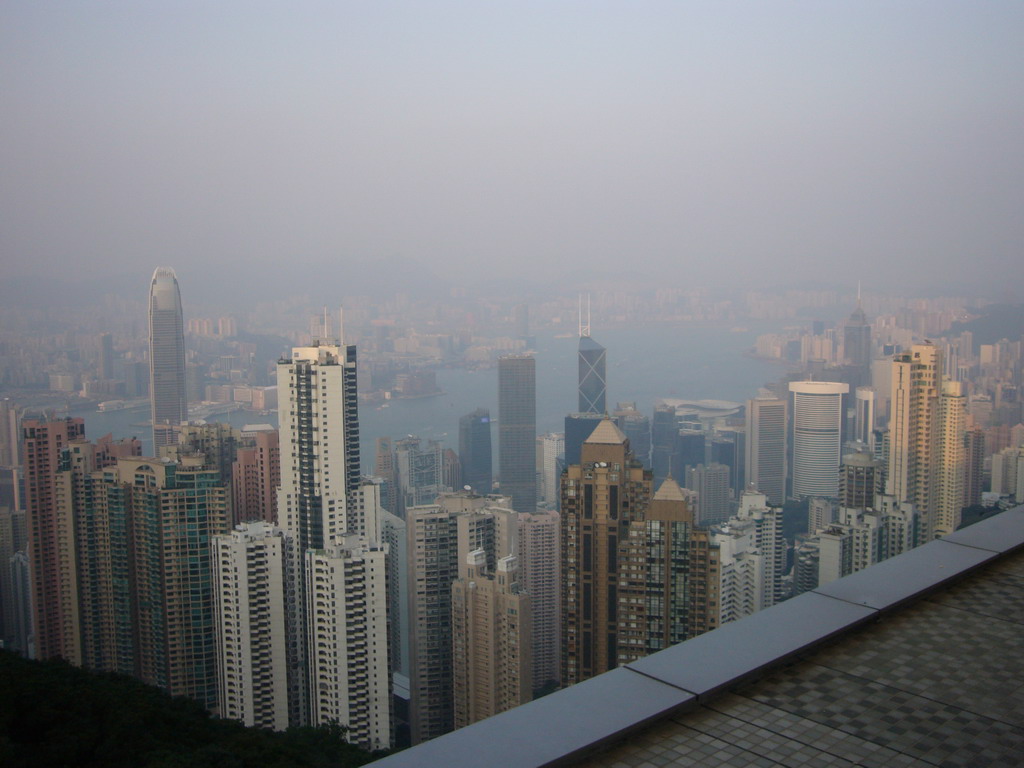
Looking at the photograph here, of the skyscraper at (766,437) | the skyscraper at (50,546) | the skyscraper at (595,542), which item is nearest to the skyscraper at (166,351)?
→ the skyscraper at (50,546)

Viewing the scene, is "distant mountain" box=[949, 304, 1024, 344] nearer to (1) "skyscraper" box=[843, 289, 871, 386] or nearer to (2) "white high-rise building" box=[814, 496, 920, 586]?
(1) "skyscraper" box=[843, 289, 871, 386]

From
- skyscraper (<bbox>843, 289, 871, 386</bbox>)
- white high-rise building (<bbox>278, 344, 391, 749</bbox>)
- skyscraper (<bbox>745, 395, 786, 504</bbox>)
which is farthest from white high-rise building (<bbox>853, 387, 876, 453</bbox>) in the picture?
white high-rise building (<bbox>278, 344, 391, 749</bbox>)

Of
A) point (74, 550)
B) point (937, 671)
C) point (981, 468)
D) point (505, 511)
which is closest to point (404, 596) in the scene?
point (505, 511)

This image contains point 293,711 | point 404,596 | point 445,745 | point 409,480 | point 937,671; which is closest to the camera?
point 445,745

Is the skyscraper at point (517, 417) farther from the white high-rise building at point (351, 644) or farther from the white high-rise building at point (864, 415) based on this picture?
the white high-rise building at point (351, 644)

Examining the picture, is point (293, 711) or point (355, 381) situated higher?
point (355, 381)

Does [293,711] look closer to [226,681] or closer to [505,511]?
[226,681]

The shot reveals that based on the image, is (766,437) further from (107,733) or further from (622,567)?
(107,733)
